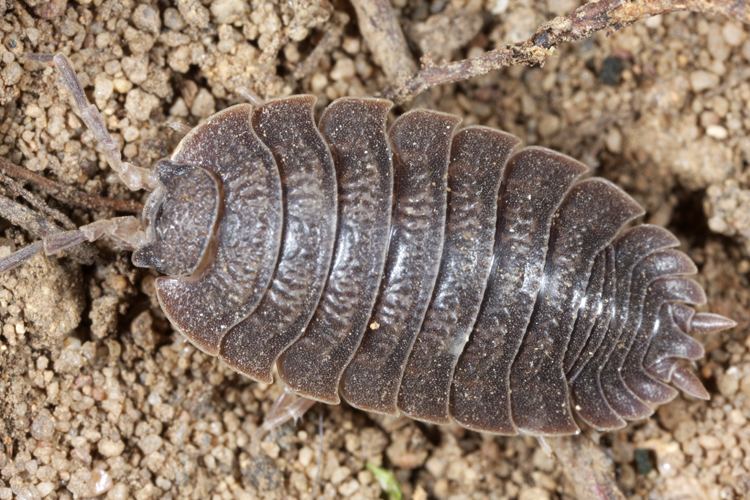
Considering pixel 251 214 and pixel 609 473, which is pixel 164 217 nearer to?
pixel 251 214

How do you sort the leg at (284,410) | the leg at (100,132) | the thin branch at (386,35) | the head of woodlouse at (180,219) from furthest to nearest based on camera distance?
1. the thin branch at (386,35)
2. the leg at (284,410)
3. the leg at (100,132)
4. the head of woodlouse at (180,219)

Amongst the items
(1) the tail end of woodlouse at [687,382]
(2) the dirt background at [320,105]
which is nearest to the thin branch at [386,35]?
(2) the dirt background at [320,105]

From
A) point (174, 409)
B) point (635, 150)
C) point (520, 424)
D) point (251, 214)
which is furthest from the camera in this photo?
point (635, 150)

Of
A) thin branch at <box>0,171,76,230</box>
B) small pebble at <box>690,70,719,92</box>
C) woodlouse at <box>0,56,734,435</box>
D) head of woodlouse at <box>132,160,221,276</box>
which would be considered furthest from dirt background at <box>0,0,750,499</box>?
head of woodlouse at <box>132,160,221,276</box>

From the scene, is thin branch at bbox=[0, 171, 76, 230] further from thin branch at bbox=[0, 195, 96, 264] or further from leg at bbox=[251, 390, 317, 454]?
leg at bbox=[251, 390, 317, 454]

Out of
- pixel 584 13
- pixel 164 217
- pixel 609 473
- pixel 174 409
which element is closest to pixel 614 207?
pixel 584 13

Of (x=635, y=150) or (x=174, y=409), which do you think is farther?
(x=635, y=150)

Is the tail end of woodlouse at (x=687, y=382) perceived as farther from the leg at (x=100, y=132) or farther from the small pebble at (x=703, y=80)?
the leg at (x=100, y=132)
